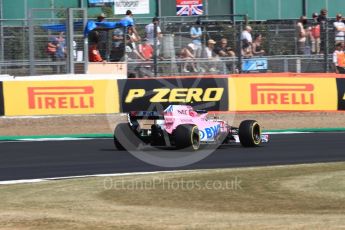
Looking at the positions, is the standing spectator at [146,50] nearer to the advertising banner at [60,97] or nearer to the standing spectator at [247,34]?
the advertising banner at [60,97]

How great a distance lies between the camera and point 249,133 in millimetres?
17188

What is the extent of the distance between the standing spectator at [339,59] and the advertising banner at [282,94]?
1.48m

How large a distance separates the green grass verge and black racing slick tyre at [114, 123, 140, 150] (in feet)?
9.91

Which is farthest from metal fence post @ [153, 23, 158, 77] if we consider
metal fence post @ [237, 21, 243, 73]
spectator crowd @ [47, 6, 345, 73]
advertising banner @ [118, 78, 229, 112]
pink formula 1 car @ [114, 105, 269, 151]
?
pink formula 1 car @ [114, 105, 269, 151]

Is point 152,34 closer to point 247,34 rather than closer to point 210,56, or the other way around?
point 210,56

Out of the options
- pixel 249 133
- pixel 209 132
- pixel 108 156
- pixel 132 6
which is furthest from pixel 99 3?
pixel 108 156

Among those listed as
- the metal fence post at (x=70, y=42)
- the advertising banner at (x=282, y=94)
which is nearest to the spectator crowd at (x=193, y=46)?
the metal fence post at (x=70, y=42)

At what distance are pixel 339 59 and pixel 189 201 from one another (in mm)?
14671

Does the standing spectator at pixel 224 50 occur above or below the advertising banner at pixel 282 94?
above

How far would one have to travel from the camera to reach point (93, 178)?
13086mm

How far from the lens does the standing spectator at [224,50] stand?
942 inches

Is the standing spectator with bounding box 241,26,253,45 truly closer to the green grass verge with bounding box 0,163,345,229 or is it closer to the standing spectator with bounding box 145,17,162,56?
the standing spectator with bounding box 145,17,162,56

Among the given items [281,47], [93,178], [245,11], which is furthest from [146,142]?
[245,11]

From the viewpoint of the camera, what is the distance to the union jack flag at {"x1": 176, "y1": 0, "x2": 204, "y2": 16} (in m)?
41.0
